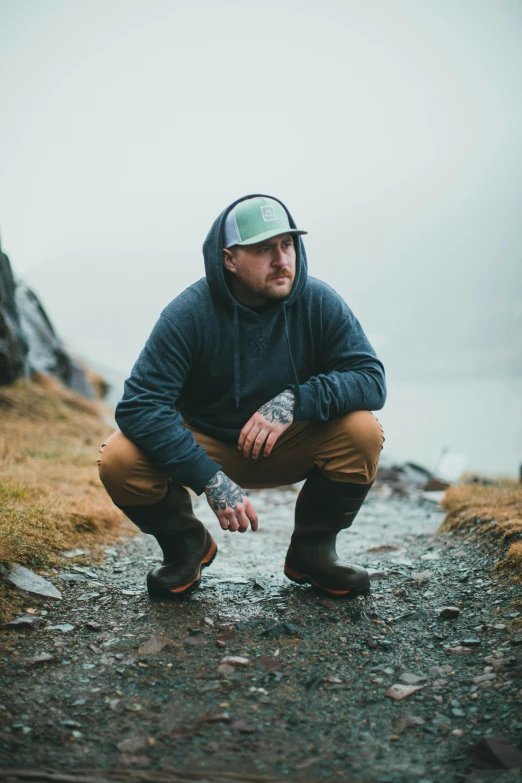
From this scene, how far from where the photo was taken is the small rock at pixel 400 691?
277 centimetres

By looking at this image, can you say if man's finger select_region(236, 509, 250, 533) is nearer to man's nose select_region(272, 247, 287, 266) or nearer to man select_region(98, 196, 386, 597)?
man select_region(98, 196, 386, 597)

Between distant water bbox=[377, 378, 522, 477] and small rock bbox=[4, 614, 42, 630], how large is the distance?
162ft

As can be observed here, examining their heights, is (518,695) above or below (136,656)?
above

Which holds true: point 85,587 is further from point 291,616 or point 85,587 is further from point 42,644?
point 291,616

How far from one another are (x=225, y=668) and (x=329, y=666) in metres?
0.56

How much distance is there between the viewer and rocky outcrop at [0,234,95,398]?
10.3 meters

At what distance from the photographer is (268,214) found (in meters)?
3.84

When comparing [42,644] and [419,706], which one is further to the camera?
[42,644]

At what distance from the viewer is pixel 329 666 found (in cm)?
305

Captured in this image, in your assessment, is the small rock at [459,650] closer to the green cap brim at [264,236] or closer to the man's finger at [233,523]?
the man's finger at [233,523]

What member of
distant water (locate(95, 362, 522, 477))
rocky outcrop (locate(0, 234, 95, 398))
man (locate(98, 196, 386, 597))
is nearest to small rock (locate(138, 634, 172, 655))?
man (locate(98, 196, 386, 597))

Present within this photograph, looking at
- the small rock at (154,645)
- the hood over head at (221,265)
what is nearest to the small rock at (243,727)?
the small rock at (154,645)

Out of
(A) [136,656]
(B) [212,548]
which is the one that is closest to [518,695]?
(A) [136,656]

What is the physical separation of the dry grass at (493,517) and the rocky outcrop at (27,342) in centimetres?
790
